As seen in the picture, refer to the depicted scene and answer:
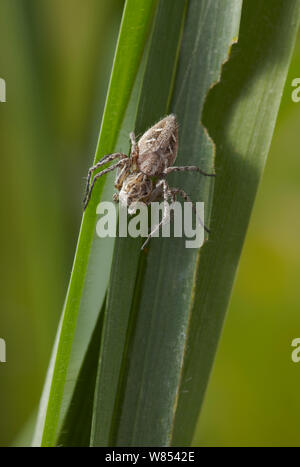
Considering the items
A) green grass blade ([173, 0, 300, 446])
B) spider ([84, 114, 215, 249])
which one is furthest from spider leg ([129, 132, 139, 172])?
green grass blade ([173, 0, 300, 446])

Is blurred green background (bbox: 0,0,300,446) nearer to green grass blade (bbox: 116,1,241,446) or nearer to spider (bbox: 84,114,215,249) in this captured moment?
spider (bbox: 84,114,215,249)

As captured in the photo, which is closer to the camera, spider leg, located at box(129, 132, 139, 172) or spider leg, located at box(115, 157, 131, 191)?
spider leg, located at box(129, 132, 139, 172)

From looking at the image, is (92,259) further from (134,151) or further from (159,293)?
(134,151)

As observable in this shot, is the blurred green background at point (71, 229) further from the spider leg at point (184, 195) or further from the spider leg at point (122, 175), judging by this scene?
the spider leg at point (184, 195)

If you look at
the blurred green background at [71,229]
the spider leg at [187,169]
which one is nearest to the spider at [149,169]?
the spider leg at [187,169]

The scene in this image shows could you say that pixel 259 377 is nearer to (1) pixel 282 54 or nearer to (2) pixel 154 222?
(2) pixel 154 222

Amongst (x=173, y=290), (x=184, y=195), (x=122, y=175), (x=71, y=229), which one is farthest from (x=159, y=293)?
(x=71, y=229)
